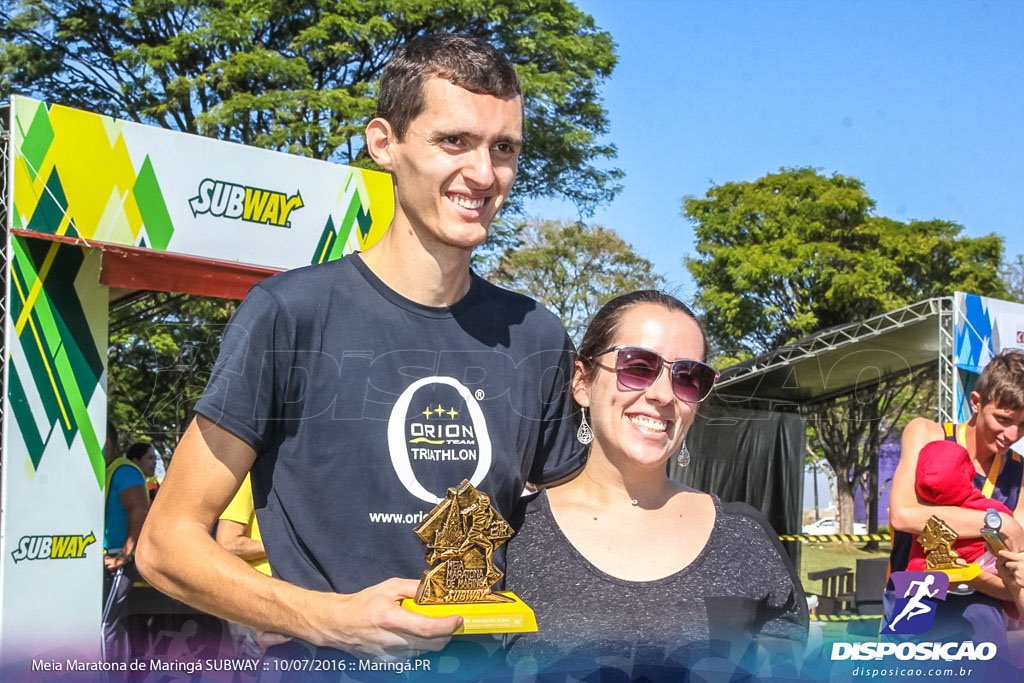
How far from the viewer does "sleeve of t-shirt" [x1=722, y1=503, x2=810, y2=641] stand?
1851 mm

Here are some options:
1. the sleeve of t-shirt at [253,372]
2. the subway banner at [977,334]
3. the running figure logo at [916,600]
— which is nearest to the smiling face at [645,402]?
the sleeve of t-shirt at [253,372]

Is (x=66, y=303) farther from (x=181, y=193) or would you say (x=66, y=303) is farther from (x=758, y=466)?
(x=758, y=466)

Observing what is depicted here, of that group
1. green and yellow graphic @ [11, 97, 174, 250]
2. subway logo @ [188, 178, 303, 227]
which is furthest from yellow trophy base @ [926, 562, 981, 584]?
subway logo @ [188, 178, 303, 227]

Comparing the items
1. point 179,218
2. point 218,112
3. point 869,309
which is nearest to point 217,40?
point 218,112

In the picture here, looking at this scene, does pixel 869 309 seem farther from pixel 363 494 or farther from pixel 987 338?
pixel 363 494

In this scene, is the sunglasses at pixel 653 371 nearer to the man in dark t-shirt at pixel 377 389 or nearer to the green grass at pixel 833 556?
the man in dark t-shirt at pixel 377 389

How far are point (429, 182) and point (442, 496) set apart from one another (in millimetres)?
551

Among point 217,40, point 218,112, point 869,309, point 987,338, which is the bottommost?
point 987,338

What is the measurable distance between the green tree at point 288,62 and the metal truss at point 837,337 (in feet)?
18.5

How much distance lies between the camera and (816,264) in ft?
70.9

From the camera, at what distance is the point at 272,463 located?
1.77 m

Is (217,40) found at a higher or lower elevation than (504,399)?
higher

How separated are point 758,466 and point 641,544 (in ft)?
34.3

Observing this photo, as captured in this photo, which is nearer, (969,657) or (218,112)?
(969,657)
